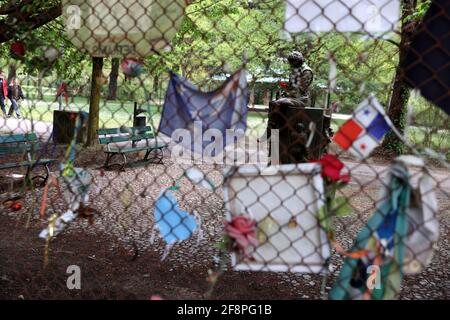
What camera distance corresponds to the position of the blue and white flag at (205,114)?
5.88ft

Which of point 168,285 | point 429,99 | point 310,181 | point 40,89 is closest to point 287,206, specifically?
point 310,181

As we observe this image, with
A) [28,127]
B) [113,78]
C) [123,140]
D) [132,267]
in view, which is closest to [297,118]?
[113,78]

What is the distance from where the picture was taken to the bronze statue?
8.77ft

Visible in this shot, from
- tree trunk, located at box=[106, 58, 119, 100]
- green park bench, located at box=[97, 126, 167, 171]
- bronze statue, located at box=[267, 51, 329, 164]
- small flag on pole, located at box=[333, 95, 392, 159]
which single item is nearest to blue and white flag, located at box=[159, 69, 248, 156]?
small flag on pole, located at box=[333, 95, 392, 159]

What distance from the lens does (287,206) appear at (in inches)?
67.9

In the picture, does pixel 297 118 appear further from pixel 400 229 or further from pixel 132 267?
pixel 132 267

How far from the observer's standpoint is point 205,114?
6.08 feet

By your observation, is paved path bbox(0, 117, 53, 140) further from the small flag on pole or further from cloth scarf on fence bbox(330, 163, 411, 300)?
cloth scarf on fence bbox(330, 163, 411, 300)

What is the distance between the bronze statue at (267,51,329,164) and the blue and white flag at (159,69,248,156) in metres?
0.56

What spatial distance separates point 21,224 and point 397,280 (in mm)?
3885

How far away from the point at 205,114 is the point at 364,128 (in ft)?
2.16

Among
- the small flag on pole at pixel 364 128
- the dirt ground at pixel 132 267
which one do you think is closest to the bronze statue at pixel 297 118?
the dirt ground at pixel 132 267

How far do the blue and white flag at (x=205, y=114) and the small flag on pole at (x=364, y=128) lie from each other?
0.43 meters
